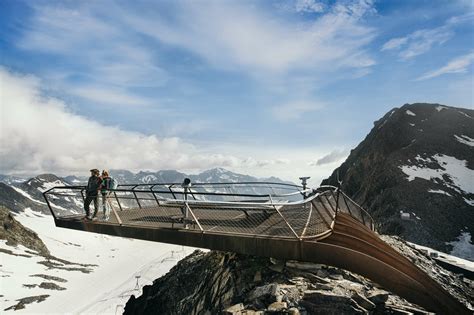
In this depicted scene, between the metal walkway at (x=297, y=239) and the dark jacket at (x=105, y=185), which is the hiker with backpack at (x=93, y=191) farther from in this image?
the metal walkway at (x=297, y=239)

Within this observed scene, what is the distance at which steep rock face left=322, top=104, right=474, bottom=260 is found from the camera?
1437 inches

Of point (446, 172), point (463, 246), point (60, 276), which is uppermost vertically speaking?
point (446, 172)

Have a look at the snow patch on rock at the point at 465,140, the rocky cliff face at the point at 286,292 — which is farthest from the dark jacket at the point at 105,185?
the snow patch on rock at the point at 465,140

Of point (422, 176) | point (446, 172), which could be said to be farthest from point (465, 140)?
point (422, 176)

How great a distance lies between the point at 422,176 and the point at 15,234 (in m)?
117

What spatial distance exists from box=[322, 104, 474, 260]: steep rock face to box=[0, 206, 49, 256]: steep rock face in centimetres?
9936

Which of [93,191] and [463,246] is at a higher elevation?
[93,191]

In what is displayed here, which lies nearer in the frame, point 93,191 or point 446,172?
point 93,191

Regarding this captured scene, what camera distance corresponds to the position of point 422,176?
4550 cm

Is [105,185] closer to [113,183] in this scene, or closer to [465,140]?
[113,183]

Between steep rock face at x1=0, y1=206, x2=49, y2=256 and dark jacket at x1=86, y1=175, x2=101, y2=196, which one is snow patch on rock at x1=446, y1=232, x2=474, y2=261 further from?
steep rock face at x1=0, y1=206, x2=49, y2=256

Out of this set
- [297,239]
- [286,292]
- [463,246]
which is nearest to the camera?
[286,292]

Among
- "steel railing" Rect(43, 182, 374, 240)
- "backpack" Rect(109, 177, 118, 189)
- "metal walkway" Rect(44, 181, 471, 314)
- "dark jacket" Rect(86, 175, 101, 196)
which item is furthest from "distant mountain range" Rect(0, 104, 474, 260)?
"backpack" Rect(109, 177, 118, 189)

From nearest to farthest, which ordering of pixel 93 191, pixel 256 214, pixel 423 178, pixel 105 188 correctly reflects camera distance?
pixel 256 214, pixel 105 188, pixel 93 191, pixel 423 178
